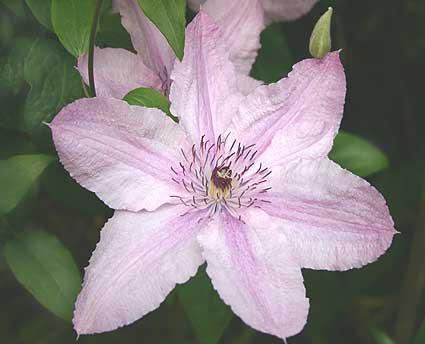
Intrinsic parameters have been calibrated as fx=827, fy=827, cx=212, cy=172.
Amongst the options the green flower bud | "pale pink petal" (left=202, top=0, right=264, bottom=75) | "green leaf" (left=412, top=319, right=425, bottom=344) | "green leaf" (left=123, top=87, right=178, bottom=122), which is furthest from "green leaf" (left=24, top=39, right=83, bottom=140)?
"green leaf" (left=412, top=319, right=425, bottom=344)

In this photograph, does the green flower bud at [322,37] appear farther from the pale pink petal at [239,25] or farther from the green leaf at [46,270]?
the green leaf at [46,270]

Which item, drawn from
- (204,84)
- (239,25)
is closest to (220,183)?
(204,84)

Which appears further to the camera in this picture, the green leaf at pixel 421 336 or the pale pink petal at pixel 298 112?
the green leaf at pixel 421 336

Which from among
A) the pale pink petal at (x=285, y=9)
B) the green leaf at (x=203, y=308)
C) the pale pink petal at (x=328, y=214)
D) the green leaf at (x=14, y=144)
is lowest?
the green leaf at (x=203, y=308)

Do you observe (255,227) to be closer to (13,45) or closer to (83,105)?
(83,105)

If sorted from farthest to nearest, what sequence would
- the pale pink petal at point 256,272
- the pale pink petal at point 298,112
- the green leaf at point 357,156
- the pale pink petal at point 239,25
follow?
the green leaf at point 357,156, the pale pink petal at point 239,25, the pale pink petal at point 298,112, the pale pink petal at point 256,272

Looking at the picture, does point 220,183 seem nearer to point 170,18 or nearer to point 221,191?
point 221,191

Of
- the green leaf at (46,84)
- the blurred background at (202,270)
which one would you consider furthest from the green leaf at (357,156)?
the green leaf at (46,84)
